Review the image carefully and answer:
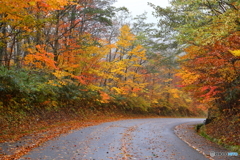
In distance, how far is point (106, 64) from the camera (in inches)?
787

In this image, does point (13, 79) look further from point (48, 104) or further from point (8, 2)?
point (48, 104)

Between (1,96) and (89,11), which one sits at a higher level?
(89,11)

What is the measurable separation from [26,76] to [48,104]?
12.0 feet

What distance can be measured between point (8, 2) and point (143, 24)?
21.8 m

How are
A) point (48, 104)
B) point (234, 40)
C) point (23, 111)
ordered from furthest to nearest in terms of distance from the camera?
point (48, 104) < point (23, 111) < point (234, 40)

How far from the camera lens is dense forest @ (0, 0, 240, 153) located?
9.73 m

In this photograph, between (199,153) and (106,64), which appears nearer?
(199,153)

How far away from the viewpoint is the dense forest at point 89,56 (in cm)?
973

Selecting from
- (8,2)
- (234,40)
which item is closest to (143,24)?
(234,40)

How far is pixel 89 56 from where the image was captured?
17922 millimetres

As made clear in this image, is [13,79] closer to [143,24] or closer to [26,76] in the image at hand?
[26,76]

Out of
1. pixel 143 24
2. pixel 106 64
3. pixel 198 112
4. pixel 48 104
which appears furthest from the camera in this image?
pixel 198 112

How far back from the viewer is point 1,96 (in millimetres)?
11719

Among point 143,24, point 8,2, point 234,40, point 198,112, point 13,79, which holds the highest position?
point 143,24
